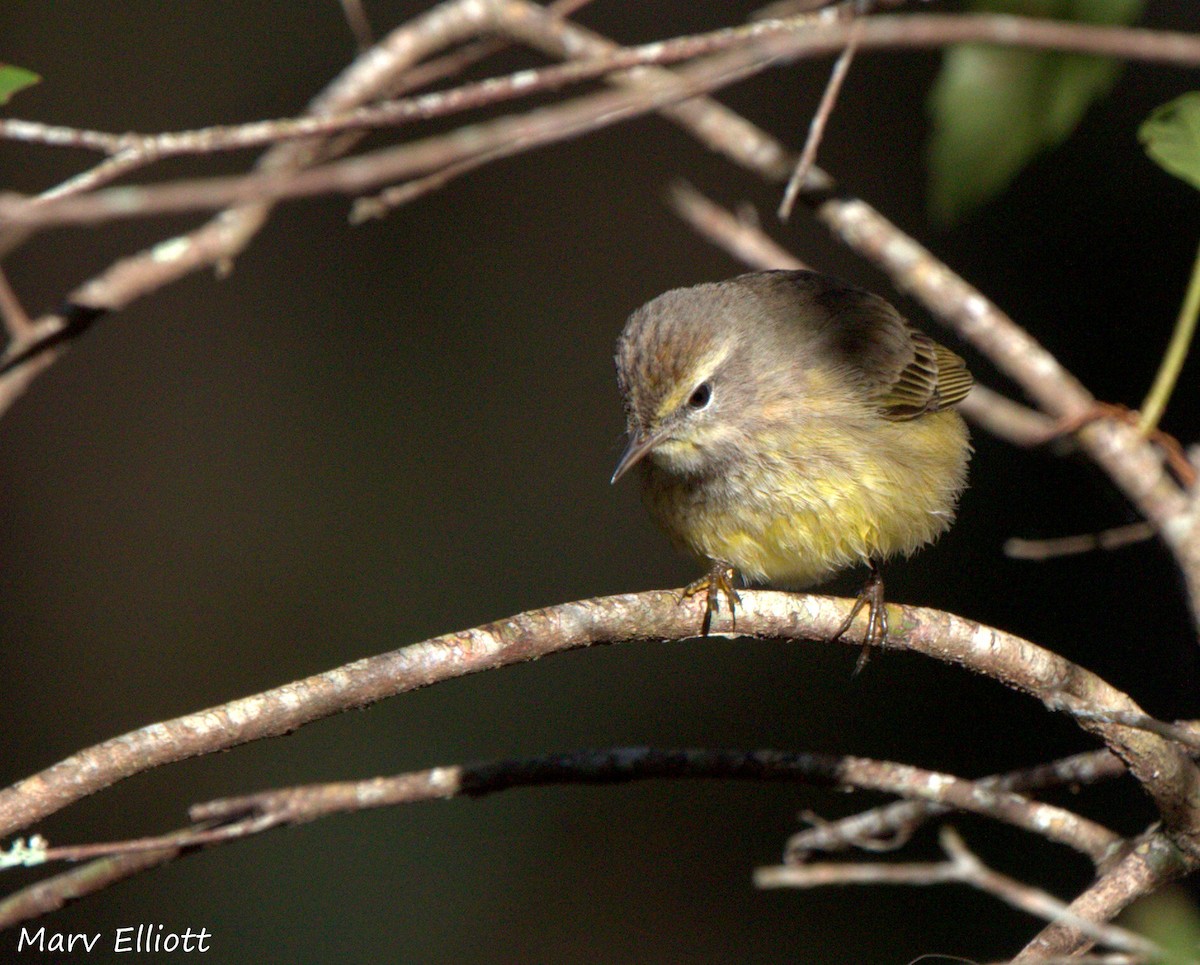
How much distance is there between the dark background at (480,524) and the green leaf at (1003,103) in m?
3.19

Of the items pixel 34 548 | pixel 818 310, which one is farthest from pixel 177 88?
pixel 818 310

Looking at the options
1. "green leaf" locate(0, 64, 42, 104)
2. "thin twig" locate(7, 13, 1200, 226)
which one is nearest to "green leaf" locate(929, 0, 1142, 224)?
"thin twig" locate(7, 13, 1200, 226)

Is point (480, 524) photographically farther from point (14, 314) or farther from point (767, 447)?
point (14, 314)

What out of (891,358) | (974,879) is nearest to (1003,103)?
(974,879)

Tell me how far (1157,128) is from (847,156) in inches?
167

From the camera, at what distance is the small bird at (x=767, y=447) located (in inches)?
149

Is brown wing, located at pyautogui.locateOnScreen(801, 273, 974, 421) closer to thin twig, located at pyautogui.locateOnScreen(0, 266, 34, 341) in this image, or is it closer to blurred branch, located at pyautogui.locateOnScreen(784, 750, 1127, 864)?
blurred branch, located at pyautogui.locateOnScreen(784, 750, 1127, 864)

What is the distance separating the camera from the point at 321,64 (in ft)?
21.9

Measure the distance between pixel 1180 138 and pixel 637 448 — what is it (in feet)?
5.47

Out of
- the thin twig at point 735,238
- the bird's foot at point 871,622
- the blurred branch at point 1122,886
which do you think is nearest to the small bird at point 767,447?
the thin twig at point 735,238

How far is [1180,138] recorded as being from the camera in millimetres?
2490

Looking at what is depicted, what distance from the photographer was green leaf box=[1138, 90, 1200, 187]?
246 cm

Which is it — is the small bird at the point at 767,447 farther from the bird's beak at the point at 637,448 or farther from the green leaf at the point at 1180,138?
the green leaf at the point at 1180,138

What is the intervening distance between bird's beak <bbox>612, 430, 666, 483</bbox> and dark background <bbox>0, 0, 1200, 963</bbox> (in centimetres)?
218
